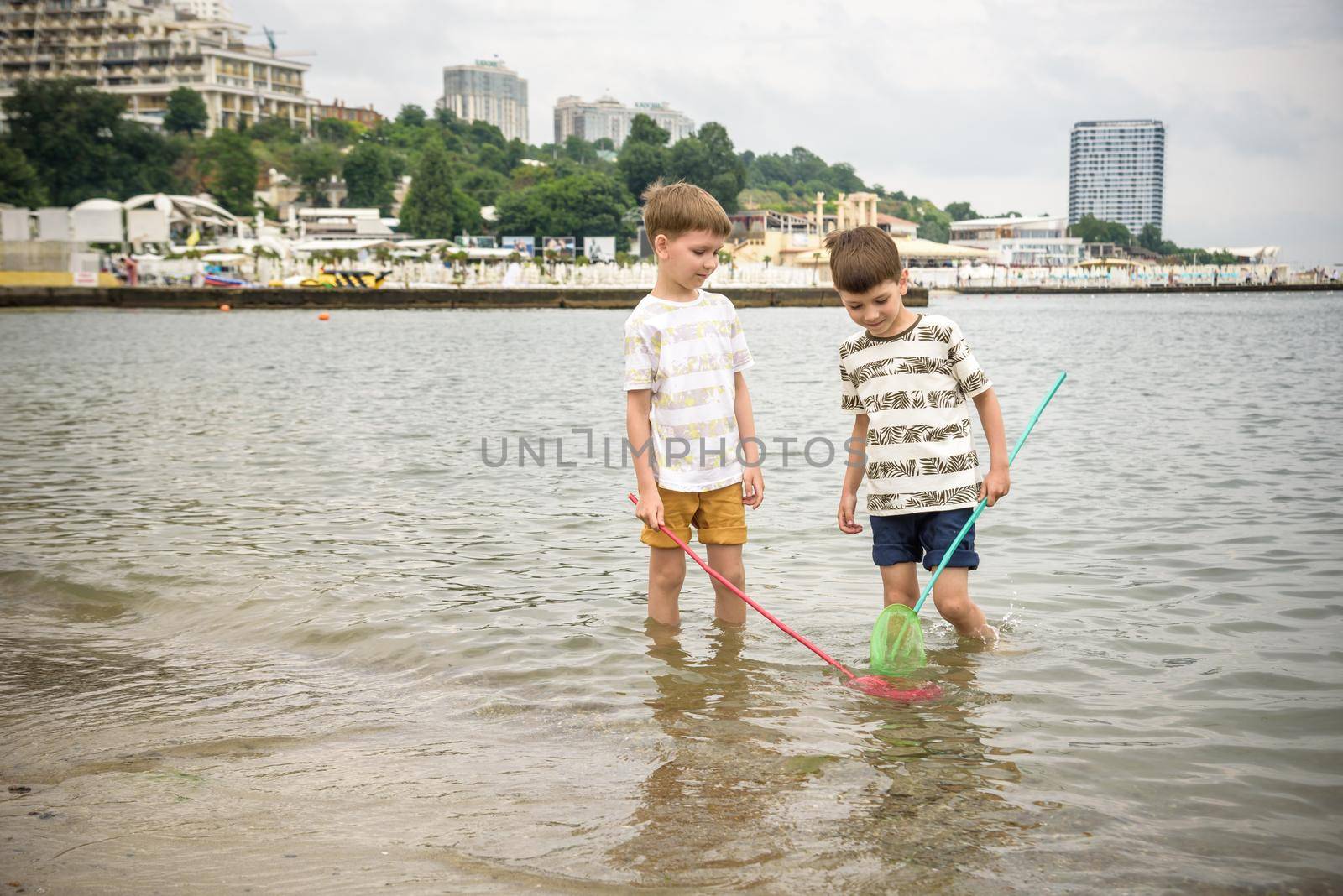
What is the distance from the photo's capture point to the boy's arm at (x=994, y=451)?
346 centimetres

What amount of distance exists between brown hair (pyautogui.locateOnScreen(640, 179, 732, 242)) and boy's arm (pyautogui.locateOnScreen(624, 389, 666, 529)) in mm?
517

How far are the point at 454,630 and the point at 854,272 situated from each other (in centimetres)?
214

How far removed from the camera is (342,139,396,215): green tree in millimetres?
138000

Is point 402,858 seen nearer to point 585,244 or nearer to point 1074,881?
point 1074,881

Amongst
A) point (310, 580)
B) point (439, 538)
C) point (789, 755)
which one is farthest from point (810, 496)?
point (789, 755)

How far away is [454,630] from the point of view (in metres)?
4.52

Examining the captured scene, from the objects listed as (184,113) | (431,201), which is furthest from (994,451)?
(184,113)

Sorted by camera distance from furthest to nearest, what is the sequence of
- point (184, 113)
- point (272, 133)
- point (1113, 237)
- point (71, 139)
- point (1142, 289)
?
point (1113, 237)
point (272, 133)
point (184, 113)
point (1142, 289)
point (71, 139)

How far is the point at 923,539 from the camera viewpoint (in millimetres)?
3670

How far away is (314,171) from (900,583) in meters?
146

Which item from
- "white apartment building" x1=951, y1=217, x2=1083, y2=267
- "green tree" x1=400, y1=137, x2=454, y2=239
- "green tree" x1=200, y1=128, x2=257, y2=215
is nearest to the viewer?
"green tree" x1=200, y1=128, x2=257, y2=215

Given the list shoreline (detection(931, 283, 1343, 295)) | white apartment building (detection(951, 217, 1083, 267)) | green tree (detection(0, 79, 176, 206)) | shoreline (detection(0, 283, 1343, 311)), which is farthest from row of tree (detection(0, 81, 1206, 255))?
shoreline (detection(0, 283, 1343, 311))

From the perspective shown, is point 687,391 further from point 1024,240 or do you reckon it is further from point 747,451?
point 1024,240

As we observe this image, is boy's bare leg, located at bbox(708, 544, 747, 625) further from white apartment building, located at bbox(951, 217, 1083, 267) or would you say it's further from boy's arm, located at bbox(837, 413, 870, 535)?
white apartment building, located at bbox(951, 217, 1083, 267)
